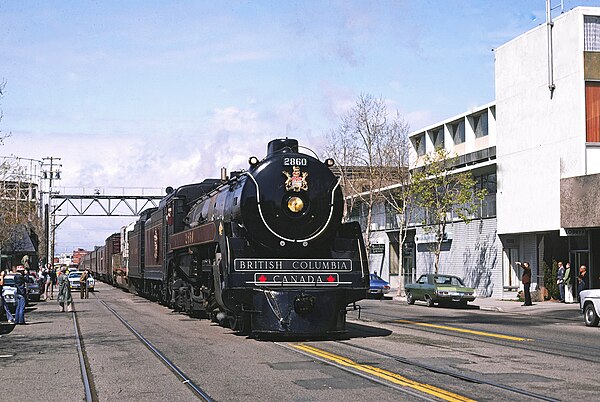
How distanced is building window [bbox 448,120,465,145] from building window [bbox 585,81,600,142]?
1574 cm

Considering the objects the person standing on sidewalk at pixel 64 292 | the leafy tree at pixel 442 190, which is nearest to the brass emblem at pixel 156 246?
the person standing on sidewalk at pixel 64 292

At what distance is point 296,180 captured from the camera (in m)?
16.5

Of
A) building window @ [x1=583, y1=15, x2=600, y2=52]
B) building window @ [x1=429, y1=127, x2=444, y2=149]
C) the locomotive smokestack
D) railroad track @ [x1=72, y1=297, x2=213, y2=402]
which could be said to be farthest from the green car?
building window @ [x1=429, y1=127, x2=444, y2=149]

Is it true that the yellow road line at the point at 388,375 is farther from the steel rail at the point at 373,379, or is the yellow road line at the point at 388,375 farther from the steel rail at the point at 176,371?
the steel rail at the point at 176,371

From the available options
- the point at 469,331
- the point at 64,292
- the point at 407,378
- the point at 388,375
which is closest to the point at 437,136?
the point at 64,292

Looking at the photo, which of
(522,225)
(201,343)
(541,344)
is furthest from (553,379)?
(522,225)

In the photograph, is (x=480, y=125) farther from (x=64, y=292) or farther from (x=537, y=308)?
(x=64, y=292)

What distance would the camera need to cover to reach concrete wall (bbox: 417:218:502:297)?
3959cm

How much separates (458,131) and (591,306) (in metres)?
27.4

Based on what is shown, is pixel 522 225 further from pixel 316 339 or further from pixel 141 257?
pixel 316 339

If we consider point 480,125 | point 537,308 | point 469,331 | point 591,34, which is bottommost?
point 537,308

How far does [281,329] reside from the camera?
15.6 meters

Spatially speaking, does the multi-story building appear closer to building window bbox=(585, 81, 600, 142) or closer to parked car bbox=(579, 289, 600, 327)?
building window bbox=(585, 81, 600, 142)

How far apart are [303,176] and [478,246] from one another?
1048 inches
